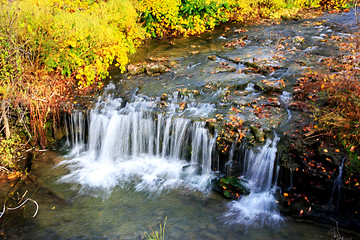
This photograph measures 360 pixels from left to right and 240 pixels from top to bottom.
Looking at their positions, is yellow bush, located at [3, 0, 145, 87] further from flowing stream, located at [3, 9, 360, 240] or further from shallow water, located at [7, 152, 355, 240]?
shallow water, located at [7, 152, 355, 240]

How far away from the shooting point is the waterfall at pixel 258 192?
19.2 feet

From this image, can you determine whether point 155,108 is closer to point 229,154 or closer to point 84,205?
point 229,154

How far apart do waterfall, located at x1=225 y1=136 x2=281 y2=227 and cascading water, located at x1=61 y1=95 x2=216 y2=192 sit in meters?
0.96

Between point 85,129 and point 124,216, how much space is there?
3536 mm

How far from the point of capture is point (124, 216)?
19.8 feet

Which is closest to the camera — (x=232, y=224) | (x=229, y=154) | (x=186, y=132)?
(x=232, y=224)

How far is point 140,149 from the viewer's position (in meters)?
8.15

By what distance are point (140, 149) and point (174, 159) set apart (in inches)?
43.9

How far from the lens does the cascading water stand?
23.5ft

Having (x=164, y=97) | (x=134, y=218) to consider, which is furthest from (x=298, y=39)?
(x=134, y=218)

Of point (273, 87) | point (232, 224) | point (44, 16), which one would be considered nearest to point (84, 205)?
point (232, 224)

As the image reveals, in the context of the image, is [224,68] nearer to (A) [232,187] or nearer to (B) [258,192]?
(A) [232,187]

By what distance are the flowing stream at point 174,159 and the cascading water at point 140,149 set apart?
3 centimetres

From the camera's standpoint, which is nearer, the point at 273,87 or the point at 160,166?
the point at 160,166
